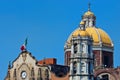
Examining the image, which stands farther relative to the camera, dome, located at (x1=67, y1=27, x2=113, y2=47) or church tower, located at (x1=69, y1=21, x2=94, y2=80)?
dome, located at (x1=67, y1=27, x2=113, y2=47)

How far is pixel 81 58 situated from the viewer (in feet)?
255

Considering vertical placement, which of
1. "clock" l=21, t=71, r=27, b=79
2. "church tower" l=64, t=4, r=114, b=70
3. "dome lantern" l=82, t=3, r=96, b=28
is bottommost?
"clock" l=21, t=71, r=27, b=79

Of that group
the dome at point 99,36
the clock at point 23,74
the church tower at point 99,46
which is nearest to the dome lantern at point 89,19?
the church tower at point 99,46

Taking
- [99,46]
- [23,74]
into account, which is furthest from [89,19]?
[23,74]

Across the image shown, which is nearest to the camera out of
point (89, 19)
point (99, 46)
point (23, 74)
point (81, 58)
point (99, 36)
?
point (81, 58)

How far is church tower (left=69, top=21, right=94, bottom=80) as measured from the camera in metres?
77.1

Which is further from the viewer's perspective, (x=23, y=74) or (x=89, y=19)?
(x=89, y=19)

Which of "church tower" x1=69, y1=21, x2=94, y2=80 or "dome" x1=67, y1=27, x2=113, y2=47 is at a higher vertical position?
"dome" x1=67, y1=27, x2=113, y2=47

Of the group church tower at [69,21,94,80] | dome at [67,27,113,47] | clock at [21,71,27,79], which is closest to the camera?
church tower at [69,21,94,80]

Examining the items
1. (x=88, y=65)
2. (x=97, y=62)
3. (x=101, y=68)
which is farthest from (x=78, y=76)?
(x=97, y=62)

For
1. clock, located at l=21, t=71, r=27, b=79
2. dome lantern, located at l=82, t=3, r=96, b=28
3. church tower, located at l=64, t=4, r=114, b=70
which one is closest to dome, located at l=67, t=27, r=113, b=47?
church tower, located at l=64, t=4, r=114, b=70

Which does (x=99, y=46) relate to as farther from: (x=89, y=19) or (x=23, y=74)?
(x=23, y=74)

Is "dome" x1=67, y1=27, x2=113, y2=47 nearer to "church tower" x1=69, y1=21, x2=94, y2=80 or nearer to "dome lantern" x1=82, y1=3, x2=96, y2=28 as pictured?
"dome lantern" x1=82, y1=3, x2=96, y2=28

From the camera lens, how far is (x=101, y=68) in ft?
275
